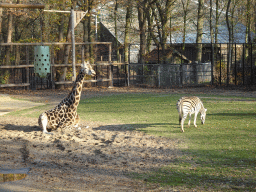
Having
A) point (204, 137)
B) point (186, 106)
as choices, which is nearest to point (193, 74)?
point (186, 106)

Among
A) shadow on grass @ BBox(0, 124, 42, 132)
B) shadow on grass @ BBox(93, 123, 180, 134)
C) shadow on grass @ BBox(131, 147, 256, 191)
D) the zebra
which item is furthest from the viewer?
shadow on grass @ BBox(0, 124, 42, 132)

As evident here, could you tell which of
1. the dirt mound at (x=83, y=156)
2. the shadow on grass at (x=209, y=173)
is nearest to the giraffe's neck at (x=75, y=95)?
the dirt mound at (x=83, y=156)

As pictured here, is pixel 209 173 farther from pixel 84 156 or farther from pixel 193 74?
pixel 193 74

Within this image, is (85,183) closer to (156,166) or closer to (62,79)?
(156,166)

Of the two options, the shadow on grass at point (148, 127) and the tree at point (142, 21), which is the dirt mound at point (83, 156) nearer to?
the shadow on grass at point (148, 127)

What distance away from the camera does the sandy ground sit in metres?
5.45

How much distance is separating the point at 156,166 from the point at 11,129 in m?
5.23

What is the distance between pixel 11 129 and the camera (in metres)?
9.85

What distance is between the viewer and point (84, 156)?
280 inches

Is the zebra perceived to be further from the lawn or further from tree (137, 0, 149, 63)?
tree (137, 0, 149, 63)

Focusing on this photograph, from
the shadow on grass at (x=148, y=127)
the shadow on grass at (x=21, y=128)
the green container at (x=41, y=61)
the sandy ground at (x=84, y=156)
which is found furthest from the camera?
the green container at (x=41, y=61)

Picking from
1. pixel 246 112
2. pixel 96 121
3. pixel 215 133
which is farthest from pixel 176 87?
pixel 215 133

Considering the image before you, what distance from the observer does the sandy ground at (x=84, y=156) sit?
5449 mm

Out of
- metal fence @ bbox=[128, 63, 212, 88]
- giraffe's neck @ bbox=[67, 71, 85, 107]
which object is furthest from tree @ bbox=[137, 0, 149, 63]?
giraffe's neck @ bbox=[67, 71, 85, 107]
